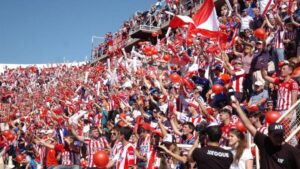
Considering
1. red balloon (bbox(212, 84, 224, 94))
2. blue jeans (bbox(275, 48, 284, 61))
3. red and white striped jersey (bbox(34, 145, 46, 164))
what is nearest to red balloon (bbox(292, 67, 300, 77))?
blue jeans (bbox(275, 48, 284, 61))

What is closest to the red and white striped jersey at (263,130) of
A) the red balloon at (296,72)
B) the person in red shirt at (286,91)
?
the person in red shirt at (286,91)

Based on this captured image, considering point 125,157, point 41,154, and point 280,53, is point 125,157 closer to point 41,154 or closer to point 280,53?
point 280,53

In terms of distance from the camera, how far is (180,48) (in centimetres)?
1546

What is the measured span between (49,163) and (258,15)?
641 cm

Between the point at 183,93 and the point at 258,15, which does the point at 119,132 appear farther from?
the point at 258,15

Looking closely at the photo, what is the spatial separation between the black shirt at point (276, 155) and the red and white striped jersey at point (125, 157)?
2.61 meters

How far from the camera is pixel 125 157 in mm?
6664

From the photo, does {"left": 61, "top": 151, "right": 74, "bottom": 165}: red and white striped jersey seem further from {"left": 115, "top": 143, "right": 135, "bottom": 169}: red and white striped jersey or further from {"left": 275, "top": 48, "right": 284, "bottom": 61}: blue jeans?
{"left": 275, "top": 48, "right": 284, "bottom": 61}: blue jeans

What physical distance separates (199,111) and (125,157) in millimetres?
2586

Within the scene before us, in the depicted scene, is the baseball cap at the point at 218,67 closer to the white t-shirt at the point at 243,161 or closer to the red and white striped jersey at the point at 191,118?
the red and white striped jersey at the point at 191,118

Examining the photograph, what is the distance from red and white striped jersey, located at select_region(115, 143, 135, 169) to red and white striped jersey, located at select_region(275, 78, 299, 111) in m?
2.55

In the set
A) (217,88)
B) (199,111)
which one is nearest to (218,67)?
(217,88)

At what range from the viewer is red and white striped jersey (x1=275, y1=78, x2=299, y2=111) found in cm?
719

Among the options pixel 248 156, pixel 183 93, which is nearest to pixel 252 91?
pixel 183 93
